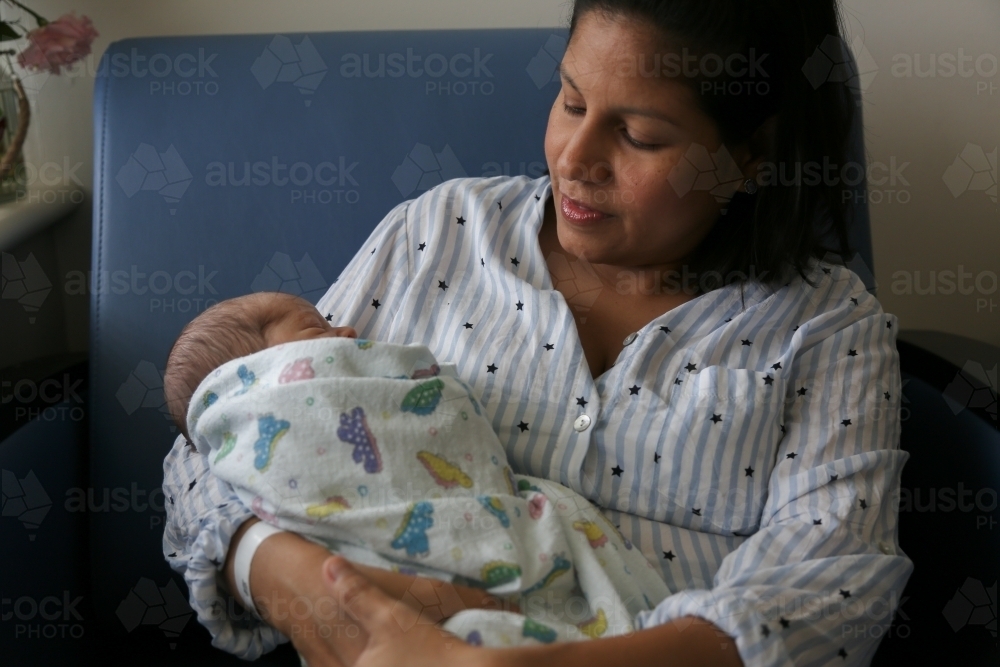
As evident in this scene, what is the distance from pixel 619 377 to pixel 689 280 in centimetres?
20

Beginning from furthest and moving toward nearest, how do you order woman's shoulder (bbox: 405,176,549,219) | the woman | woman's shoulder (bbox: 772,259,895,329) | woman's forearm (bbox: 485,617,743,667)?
woman's shoulder (bbox: 405,176,549,219), woman's shoulder (bbox: 772,259,895,329), the woman, woman's forearm (bbox: 485,617,743,667)

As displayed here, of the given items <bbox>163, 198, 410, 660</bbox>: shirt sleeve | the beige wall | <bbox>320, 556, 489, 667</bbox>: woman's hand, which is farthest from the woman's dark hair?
<bbox>320, 556, 489, 667</bbox>: woman's hand

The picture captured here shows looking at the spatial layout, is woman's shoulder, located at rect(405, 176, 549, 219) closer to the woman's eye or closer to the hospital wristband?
the woman's eye

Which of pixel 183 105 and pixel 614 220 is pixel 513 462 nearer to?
pixel 614 220

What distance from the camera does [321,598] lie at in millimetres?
908

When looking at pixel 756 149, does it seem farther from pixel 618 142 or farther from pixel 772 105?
pixel 618 142

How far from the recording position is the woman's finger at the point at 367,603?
0.86m

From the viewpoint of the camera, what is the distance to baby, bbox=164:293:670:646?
2.97 feet

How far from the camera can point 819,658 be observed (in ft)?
3.14

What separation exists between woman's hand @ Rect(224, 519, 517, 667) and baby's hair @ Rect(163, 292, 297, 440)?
0.22 meters

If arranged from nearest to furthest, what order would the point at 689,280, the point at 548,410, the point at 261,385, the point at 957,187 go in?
the point at 261,385 → the point at 548,410 → the point at 689,280 → the point at 957,187

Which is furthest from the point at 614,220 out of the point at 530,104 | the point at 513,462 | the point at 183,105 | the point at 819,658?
the point at 183,105

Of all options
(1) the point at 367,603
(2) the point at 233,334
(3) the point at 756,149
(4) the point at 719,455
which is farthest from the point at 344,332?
(3) the point at 756,149

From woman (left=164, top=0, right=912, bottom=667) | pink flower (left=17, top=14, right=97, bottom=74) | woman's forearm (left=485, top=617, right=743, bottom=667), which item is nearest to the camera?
woman's forearm (left=485, top=617, right=743, bottom=667)
